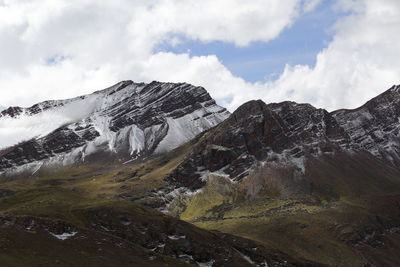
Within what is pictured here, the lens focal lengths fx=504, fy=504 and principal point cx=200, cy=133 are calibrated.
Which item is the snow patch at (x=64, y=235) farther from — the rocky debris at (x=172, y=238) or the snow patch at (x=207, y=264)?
the snow patch at (x=207, y=264)

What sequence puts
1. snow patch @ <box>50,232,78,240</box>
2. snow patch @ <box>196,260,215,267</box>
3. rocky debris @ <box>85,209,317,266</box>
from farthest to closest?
rocky debris @ <box>85,209,317,266</box> → snow patch @ <box>196,260,215,267</box> → snow patch @ <box>50,232,78,240</box>

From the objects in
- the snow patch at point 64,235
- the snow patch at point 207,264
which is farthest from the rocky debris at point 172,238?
the snow patch at point 64,235

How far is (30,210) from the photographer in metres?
163

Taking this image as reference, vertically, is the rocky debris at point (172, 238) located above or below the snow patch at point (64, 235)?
below

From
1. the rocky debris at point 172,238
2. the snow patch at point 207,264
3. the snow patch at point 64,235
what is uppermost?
the snow patch at point 64,235

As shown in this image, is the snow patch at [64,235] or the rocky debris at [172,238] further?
the rocky debris at [172,238]

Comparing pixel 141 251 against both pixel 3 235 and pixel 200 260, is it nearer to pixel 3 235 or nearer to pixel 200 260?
pixel 200 260

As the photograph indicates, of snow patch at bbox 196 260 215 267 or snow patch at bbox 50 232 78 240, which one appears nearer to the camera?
snow patch at bbox 50 232 78 240

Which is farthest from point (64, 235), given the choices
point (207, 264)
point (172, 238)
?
point (207, 264)

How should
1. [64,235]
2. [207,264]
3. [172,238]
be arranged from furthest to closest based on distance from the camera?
1. [172,238]
2. [207,264]
3. [64,235]

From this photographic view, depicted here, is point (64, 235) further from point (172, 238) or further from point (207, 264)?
point (207, 264)

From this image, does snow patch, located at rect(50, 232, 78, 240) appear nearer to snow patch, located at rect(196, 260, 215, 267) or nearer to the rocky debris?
the rocky debris

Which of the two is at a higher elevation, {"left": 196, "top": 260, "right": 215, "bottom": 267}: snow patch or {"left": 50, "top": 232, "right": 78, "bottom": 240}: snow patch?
{"left": 50, "top": 232, "right": 78, "bottom": 240}: snow patch

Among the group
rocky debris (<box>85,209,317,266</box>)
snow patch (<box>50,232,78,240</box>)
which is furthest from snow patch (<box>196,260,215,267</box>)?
snow patch (<box>50,232,78,240</box>)
